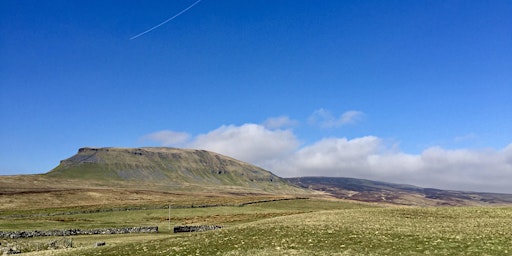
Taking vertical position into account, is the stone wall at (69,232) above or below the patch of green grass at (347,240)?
below

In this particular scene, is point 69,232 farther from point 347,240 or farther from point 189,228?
point 347,240

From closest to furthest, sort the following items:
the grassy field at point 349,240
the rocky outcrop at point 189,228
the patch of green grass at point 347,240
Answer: the patch of green grass at point 347,240, the grassy field at point 349,240, the rocky outcrop at point 189,228

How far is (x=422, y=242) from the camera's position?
120ft

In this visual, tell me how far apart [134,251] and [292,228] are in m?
17.3

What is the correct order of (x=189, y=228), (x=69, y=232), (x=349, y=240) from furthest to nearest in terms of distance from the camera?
(x=189, y=228)
(x=69, y=232)
(x=349, y=240)

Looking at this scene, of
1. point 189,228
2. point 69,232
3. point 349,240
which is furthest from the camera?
point 189,228

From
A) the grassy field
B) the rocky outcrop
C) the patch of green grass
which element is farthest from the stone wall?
the patch of green grass

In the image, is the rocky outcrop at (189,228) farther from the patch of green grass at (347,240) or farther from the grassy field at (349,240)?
the patch of green grass at (347,240)

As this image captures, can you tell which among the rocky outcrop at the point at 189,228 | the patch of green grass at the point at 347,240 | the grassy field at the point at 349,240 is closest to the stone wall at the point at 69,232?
the rocky outcrop at the point at 189,228

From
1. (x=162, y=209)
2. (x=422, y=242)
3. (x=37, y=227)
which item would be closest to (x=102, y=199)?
(x=162, y=209)

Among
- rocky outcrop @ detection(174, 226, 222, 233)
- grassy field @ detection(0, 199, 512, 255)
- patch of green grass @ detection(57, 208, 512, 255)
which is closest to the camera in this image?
patch of green grass @ detection(57, 208, 512, 255)

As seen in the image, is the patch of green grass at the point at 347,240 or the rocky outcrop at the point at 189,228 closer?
the patch of green grass at the point at 347,240

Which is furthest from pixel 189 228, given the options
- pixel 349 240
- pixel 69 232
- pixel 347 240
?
pixel 349 240

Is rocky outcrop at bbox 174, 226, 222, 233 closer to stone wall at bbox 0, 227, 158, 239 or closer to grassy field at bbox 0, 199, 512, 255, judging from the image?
stone wall at bbox 0, 227, 158, 239
